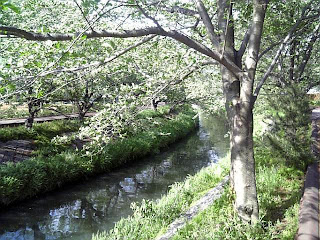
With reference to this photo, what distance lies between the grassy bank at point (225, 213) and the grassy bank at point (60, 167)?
1689 millimetres

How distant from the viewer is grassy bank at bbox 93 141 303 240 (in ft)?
15.9

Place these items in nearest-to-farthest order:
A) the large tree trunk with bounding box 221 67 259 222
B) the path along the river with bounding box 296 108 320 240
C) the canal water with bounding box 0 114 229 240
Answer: the path along the river with bounding box 296 108 320 240
the large tree trunk with bounding box 221 67 259 222
the canal water with bounding box 0 114 229 240

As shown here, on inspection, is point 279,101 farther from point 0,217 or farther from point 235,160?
point 0,217

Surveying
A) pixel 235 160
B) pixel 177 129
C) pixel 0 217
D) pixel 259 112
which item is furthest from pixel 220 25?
pixel 177 129

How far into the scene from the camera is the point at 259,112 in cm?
1382

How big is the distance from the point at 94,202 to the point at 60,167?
75.0 inches

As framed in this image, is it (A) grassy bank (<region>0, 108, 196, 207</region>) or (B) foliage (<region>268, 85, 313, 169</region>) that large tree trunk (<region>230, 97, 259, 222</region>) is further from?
(B) foliage (<region>268, 85, 313, 169</region>)

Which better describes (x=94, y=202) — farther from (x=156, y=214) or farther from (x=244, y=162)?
(x=244, y=162)

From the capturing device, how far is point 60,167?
11297 millimetres

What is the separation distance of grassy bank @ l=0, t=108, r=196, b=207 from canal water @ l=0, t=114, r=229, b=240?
32 cm

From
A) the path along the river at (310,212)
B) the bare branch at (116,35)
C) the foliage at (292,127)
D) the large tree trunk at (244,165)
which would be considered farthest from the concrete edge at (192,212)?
the bare branch at (116,35)

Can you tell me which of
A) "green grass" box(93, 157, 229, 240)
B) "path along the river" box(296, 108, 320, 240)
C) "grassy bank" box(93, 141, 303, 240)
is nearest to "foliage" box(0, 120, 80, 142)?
"green grass" box(93, 157, 229, 240)

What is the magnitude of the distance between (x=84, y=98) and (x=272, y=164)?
10982mm

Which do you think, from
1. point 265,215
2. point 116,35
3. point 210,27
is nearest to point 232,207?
point 265,215
